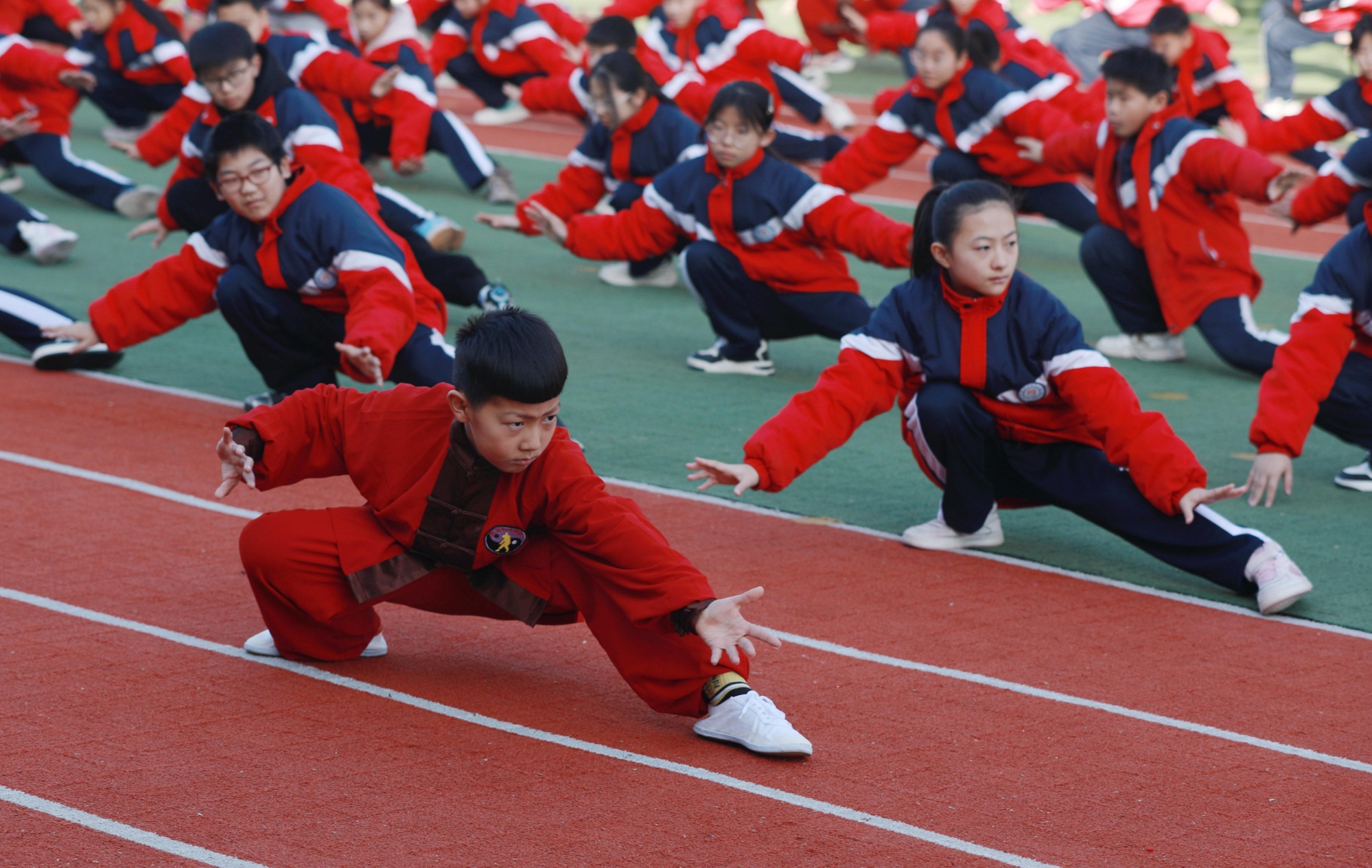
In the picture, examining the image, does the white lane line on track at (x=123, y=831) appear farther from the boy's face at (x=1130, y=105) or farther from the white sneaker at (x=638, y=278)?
the white sneaker at (x=638, y=278)

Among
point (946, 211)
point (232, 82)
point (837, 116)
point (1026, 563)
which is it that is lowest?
point (1026, 563)

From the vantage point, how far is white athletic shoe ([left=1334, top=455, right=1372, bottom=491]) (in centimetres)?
495

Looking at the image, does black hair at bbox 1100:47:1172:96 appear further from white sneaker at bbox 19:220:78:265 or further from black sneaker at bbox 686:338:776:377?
white sneaker at bbox 19:220:78:265

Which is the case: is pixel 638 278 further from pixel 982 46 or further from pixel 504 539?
pixel 504 539

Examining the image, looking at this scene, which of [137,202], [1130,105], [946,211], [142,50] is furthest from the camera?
[142,50]

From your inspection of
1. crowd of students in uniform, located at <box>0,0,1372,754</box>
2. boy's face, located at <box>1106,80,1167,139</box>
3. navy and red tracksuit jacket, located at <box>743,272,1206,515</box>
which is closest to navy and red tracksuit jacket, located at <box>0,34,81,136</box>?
crowd of students in uniform, located at <box>0,0,1372,754</box>

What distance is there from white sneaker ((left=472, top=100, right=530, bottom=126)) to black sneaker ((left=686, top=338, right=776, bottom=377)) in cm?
715

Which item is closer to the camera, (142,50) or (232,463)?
(232,463)

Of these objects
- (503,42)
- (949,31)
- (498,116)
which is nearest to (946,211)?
(949,31)

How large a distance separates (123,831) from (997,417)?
97.8 inches

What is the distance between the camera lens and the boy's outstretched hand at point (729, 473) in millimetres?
3514

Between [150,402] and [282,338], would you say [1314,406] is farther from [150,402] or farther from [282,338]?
[150,402]

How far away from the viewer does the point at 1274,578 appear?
151 inches

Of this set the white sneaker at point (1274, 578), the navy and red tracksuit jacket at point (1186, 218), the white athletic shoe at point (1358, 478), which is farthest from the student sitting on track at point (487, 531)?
the navy and red tracksuit jacket at point (1186, 218)
